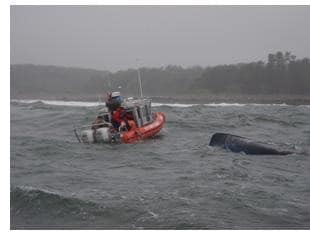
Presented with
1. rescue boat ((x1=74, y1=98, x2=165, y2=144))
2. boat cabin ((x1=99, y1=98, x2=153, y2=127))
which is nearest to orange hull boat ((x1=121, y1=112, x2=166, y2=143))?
rescue boat ((x1=74, y1=98, x2=165, y2=144))

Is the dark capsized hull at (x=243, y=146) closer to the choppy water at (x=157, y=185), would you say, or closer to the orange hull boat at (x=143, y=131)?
the choppy water at (x=157, y=185)

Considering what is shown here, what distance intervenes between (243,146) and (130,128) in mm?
4255

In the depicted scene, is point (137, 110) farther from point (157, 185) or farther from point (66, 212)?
point (66, 212)

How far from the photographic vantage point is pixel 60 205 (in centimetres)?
902

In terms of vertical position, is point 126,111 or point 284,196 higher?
point 126,111

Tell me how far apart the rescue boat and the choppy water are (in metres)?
0.29

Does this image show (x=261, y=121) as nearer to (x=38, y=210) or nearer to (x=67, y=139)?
(x=67, y=139)

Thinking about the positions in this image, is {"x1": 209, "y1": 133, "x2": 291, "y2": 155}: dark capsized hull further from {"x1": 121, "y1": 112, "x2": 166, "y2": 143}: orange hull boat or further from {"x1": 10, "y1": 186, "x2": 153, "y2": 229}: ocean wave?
{"x1": 10, "y1": 186, "x2": 153, "y2": 229}: ocean wave

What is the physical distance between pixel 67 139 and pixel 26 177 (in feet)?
21.4

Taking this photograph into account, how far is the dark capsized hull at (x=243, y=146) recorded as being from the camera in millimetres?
14141

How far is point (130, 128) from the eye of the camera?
16625mm

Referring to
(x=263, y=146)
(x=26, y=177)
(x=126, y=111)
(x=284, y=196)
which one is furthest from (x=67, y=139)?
(x=284, y=196)

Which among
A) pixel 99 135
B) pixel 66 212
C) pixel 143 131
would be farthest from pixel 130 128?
pixel 66 212

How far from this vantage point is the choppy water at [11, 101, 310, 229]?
8.34m
